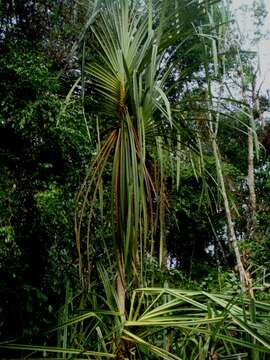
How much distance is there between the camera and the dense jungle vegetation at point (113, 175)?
131 cm

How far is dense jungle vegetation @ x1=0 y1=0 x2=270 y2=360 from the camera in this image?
131cm

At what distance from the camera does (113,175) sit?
1424 millimetres

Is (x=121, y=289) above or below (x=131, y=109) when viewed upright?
below

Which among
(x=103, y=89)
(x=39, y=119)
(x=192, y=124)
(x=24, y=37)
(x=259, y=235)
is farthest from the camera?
(x=259, y=235)

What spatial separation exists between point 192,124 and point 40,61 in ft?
4.84

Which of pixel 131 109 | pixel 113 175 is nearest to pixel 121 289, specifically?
pixel 113 175

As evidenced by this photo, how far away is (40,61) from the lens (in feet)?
9.93

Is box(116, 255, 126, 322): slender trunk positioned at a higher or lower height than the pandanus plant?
lower

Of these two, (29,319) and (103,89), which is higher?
(103,89)

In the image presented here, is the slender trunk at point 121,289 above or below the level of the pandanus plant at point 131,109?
below

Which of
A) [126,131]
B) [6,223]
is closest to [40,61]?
[6,223]

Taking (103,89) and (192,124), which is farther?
(192,124)

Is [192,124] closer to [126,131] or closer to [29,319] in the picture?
[126,131]

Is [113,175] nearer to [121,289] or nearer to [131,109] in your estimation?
[131,109]
